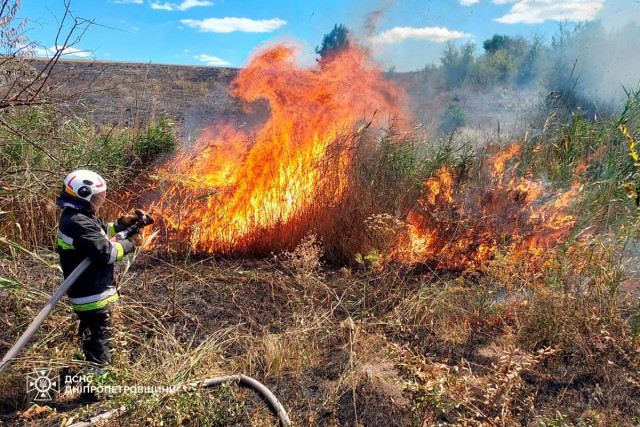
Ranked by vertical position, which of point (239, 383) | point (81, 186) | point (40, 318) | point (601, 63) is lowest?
point (239, 383)

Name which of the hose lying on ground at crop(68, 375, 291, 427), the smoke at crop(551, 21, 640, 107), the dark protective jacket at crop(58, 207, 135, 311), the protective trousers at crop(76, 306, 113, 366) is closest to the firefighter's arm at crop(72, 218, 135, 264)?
the dark protective jacket at crop(58, 207, 135, 311)

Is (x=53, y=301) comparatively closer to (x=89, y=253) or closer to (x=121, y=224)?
(x=89, y=253)

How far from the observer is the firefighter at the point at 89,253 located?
2.87 m

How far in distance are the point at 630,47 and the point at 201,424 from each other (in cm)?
1254

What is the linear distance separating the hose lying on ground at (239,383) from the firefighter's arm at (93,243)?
3.15 feet

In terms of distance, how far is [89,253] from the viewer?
287 cm

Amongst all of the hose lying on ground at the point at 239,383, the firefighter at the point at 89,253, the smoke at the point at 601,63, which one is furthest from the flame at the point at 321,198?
the smoke at the point at 601,63

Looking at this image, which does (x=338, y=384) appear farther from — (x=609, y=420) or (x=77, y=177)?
(x=77, y=177)

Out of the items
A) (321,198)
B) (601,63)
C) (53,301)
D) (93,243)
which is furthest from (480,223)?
(601,63)

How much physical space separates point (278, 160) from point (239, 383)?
10.8 ft

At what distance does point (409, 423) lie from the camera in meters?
2.58

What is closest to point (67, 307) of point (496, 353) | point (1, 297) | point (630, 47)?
point (1, 297)

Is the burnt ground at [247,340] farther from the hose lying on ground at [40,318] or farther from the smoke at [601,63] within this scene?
the smoke at [601,63]

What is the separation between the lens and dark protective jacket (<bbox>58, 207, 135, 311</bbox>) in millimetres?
2859
